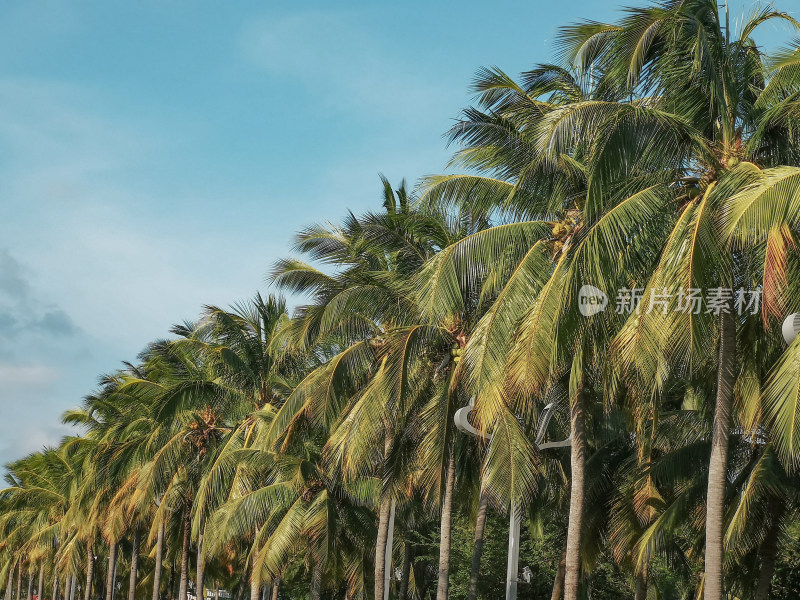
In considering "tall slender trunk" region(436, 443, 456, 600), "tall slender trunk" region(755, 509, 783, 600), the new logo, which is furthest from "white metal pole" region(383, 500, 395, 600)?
the new logo

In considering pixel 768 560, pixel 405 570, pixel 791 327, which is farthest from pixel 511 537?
pixel 405 570

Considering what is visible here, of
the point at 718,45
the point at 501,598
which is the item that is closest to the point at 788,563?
the point at 501,598

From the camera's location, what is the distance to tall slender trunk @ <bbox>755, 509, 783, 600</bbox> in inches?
668

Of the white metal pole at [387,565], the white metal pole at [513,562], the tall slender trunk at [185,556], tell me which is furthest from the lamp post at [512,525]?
the tall slender trunk at [185,556]

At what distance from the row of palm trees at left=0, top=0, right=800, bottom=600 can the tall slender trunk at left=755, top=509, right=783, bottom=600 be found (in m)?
0.05

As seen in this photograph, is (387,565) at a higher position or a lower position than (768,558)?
lower

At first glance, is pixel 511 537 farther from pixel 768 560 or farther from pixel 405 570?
pixel 405 570

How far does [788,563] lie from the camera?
24.0m

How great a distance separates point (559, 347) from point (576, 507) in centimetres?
291

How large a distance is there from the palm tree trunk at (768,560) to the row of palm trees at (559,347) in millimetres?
52

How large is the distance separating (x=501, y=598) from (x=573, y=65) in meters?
19.3

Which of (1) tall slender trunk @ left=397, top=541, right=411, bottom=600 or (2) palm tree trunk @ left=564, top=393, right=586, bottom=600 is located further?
(1) tall slender trunk @ left=397, top=541, right=411, bottom=600

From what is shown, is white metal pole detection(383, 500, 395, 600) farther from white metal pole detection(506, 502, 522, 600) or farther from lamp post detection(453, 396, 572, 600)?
white metal pole detection(506, 502, 522, 600)

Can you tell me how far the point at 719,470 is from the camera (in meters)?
10.5
